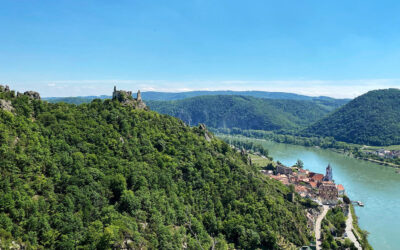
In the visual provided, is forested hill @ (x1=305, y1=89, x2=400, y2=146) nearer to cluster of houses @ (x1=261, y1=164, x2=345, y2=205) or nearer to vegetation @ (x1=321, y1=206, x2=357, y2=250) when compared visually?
cluster of houses @ (x1=261, y1=164, x2=345, y2=205)

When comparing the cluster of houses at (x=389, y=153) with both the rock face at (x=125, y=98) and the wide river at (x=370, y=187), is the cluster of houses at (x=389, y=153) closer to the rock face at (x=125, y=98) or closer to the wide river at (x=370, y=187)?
the wide river at (x=370, y=187)

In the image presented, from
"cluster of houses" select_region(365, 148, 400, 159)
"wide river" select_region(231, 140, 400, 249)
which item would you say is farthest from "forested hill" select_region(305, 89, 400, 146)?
"wide river" select_region(231, 140, 400, 249)

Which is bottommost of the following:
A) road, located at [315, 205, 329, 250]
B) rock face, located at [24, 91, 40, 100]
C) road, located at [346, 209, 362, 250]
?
road, located at [346, 209, 362, 250]

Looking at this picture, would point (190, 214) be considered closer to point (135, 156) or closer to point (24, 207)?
point (135, 156)

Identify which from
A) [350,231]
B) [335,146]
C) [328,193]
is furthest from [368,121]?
[350,231]

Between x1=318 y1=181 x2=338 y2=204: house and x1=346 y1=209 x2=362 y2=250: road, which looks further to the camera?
x1=318 y1=181 x2=338 y2=204: house

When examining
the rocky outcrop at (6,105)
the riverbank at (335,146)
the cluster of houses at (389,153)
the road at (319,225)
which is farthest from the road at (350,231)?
the cluster of houses at (389,153)

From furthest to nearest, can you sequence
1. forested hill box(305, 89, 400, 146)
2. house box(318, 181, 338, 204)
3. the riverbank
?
forested hill box(305, 89, 400, 146), the riverbank, house box(318, 181, 338, 204)
